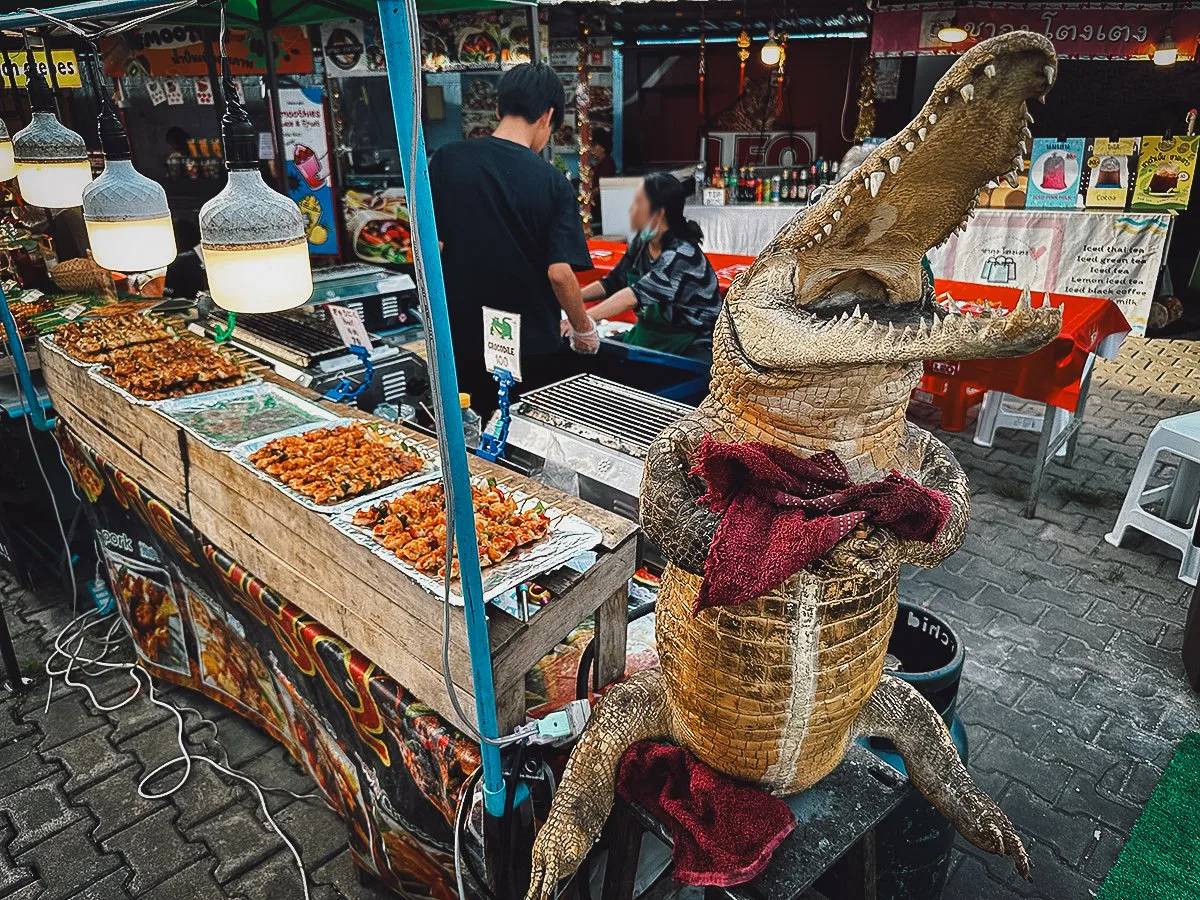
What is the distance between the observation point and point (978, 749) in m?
3.36

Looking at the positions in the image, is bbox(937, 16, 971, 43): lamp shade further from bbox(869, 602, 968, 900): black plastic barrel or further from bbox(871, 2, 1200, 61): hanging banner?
bbox(869, 602, 968, 900): black plastic barrel

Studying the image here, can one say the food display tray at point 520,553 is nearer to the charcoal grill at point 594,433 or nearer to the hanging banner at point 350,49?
the charcoal grill at point 594,433

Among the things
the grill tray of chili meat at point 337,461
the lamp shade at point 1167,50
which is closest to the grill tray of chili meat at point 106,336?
the grill tray of chili meat at point 337,461

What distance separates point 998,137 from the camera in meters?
1.12

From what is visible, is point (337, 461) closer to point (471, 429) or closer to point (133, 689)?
point (471, 429)

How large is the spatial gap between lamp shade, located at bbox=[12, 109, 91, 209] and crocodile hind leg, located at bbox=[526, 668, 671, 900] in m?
3.32

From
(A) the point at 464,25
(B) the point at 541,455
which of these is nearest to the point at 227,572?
(B) the point at 541,455

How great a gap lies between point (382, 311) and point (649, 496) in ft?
14.2

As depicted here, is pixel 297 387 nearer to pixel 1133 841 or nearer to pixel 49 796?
pixel 49 796

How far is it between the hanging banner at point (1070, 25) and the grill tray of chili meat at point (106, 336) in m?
7.98

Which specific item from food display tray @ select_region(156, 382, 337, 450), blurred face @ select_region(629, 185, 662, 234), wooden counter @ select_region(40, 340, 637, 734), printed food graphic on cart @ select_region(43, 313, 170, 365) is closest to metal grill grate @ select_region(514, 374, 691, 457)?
wooden counter @ select_region(40, 340, 637, 734)

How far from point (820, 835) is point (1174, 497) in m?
4.43

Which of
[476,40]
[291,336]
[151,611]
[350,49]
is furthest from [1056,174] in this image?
[151,611]

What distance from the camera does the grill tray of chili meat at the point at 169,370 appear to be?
3199mm
